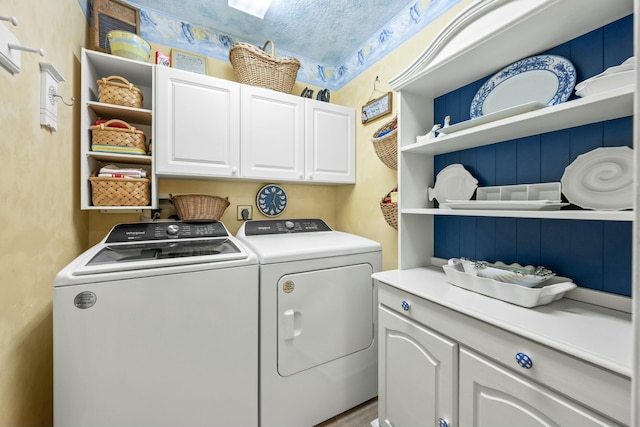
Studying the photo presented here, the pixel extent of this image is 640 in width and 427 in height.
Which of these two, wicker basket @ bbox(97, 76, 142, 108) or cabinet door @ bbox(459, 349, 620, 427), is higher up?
wicker basket @ bbox(97, 76, 142, 108)

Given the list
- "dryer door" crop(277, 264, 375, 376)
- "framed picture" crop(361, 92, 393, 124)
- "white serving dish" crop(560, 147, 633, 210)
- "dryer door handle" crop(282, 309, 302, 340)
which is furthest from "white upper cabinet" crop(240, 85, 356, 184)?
"white serving dish" crop(560, 147, 633, 210)

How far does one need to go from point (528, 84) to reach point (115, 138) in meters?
2.24

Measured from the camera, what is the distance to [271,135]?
2035mm

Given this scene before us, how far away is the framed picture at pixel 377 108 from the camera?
6.61 feet

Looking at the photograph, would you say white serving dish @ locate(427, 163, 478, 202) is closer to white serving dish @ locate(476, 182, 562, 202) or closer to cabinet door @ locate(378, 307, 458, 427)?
white serving dish @ locate(476, 182, 562, 202)

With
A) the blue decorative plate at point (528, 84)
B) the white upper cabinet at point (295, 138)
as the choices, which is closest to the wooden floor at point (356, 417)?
the white upper cabinet at point (295, 138)

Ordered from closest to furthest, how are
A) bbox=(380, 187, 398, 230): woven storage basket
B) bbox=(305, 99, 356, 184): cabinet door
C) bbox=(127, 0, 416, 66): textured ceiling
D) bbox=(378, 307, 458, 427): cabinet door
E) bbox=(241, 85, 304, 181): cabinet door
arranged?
1. bbox=(378, 307, 458, 427): cabinet door
2. bbox=(380, 187, 398, 230): woven storage basket
3. bbox=(127, 0, 416, 66): textured ceiling
4. bbox=(241, 85, 304, 181): cabinet door
5. bbox=(305, 99, 356, 184): cabinet door

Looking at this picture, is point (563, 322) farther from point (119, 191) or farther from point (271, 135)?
point (119, 191)

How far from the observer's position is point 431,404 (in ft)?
3.70

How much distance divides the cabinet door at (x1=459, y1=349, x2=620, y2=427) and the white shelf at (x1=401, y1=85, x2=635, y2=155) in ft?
2.93

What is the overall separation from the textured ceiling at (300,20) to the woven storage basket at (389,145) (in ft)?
2.72

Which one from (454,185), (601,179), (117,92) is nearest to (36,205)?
(117,92)

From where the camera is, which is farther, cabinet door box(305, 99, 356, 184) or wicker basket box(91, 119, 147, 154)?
cabinet door box(305, 99, 356, 184)

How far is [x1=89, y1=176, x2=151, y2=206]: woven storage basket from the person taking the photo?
155 cm
